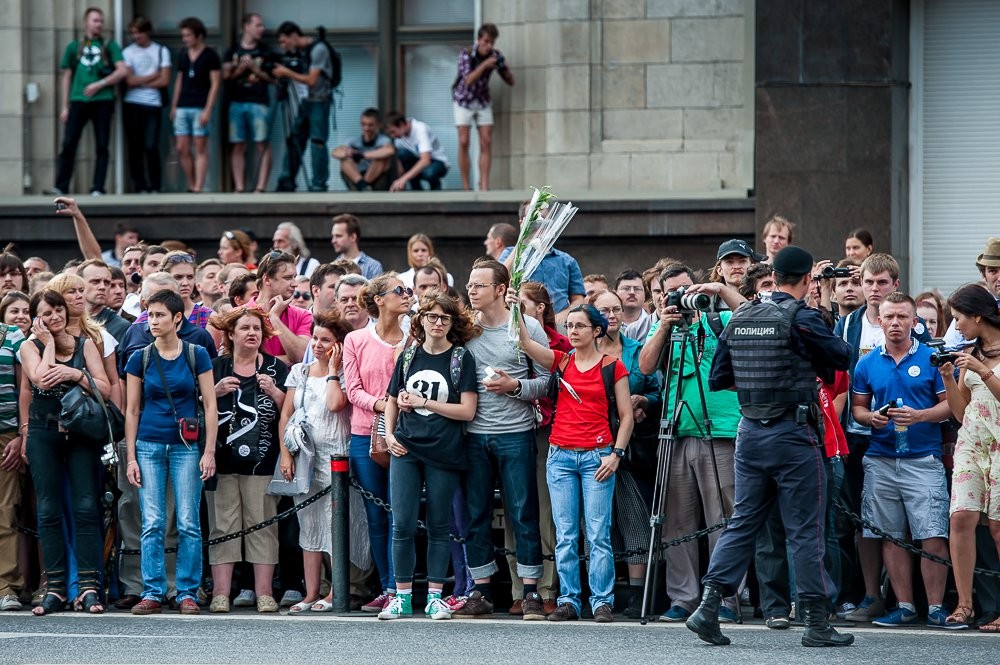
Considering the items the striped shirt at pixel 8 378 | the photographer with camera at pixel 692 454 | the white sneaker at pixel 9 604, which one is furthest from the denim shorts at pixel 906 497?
the striped shirt at pixel 8 378

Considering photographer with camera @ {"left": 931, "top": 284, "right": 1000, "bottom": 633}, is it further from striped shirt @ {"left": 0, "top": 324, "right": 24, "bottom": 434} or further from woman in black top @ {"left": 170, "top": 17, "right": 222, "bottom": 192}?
woman in black top @ {"left": 170, "top": 17, "right": 222, "bottom": 192}

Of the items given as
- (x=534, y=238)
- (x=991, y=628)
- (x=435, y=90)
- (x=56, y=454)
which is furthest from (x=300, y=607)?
(x=435, y=90)

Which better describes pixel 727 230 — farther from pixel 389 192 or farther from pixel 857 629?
pixel 857 629

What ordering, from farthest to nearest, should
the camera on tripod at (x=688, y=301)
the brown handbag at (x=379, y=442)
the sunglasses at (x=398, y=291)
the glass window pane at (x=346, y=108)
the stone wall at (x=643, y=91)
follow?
the glass window pane at (x=346, y=108) → the stone wall at (x=643, y=91) → the sunglasses at (x=398, y=291) → the brown handbag at (x=379, y=442) → the camera on tripod at (x=688, y=301)

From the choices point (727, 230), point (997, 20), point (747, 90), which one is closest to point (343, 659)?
point (727, 230)

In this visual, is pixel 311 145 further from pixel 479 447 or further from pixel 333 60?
pixel 479 447

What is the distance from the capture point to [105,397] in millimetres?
11359

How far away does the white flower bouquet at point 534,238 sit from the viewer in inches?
431

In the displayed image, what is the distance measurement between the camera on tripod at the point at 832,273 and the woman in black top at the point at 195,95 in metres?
8.83

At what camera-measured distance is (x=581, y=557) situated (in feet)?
35.9

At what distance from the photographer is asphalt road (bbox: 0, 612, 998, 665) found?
9.22 meters

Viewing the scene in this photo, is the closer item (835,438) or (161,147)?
(835,438)

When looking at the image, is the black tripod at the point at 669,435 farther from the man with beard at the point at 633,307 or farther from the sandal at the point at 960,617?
the sandal at the point at 960,617

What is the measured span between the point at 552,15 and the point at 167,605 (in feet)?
28.5
